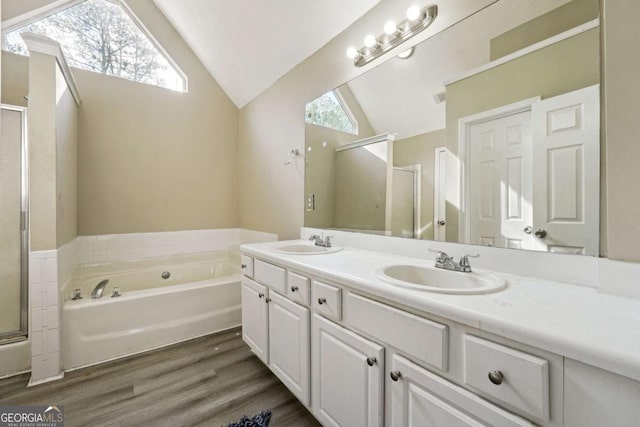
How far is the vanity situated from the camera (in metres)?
0.63

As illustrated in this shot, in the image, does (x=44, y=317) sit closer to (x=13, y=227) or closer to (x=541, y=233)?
(x=13, y=227)

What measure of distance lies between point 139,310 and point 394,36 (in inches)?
108

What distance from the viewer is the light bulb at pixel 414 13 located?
1.55m

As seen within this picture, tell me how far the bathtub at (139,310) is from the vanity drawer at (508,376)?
228 cm

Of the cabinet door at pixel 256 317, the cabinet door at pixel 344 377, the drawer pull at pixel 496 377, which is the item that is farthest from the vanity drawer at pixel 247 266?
the drawer pull at pixel 496 377

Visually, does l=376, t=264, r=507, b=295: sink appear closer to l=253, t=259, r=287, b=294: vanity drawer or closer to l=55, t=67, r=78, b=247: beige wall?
l=253, t=259, r=287, b=294: vanity drawer

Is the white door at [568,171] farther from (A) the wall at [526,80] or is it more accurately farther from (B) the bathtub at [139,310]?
(B) the bathtub at [139,310]

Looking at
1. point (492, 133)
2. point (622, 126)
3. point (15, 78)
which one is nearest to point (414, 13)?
point (492, 133)

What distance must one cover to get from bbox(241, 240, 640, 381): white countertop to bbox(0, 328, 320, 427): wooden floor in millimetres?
1035

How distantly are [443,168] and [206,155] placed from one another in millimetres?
2834

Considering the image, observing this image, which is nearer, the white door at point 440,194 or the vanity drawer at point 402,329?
the vanity drawer at point 402,329

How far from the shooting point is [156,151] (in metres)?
3.05

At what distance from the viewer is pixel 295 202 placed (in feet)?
8.50

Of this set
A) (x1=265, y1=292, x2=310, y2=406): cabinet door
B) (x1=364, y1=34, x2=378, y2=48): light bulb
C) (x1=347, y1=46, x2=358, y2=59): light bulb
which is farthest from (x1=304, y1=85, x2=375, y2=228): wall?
(x1=265, y1=292, x2=310, y2=406): cabinet door
